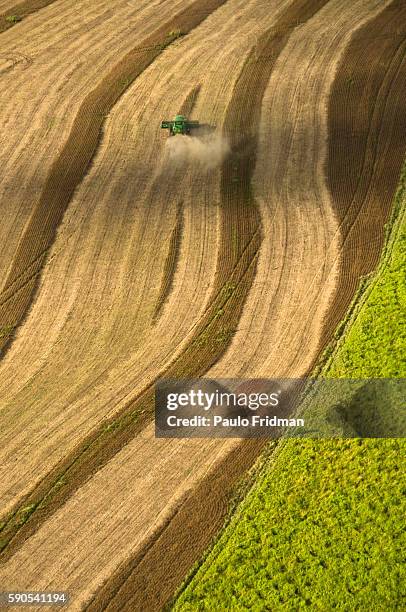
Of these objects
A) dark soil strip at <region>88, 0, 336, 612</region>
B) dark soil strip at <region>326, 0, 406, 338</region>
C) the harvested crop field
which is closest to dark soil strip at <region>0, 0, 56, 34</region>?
the harvested crop field

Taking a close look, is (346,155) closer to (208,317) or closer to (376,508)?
(208,317)

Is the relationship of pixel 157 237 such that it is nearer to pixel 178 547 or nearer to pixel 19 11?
pixel 178 547

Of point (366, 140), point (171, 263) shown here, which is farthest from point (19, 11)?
point (171, 263)

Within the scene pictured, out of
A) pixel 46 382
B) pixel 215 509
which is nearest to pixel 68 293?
pixel 46 382

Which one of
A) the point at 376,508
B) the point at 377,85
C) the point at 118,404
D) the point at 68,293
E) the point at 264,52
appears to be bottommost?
the point at 376,508

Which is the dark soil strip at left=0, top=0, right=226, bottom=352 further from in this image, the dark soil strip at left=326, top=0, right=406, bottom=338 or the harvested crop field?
the dark soil strip at left=326, top=0, right=406, bottom=338

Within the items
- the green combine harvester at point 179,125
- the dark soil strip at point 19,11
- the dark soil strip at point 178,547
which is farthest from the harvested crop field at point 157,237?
the green combine harvester at point 179,125

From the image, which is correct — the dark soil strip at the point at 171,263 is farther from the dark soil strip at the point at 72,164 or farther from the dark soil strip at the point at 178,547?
the dark soil strip at the point at 178,547
